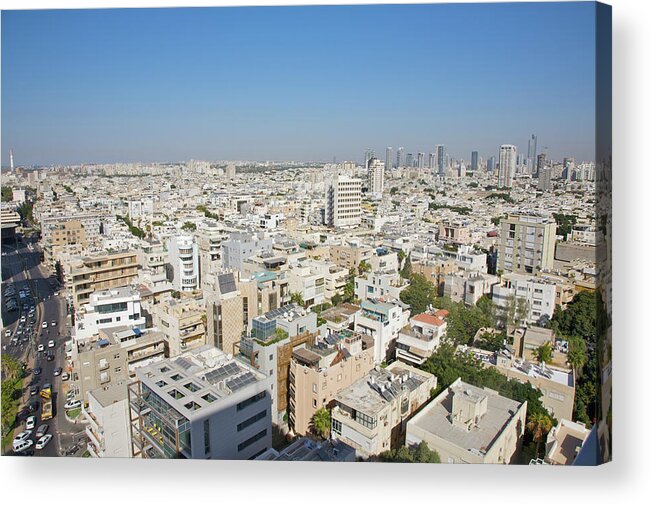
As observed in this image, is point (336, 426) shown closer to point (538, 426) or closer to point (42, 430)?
point (538, 426)

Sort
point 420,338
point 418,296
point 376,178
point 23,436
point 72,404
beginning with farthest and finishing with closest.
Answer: point 376,178 < point 418,296 < point 420,338 < point 72,404 < point 23,436

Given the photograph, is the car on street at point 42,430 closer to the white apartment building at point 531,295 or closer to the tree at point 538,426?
the tree at point 538,426

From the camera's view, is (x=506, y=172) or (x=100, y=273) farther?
(x=506, y=172)

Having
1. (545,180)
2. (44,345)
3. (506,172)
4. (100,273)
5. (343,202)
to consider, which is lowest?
(44,345)

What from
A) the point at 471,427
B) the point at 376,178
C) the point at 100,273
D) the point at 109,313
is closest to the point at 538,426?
the point at 471,427

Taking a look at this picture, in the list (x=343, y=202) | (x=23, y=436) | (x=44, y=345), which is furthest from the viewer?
(x=343, y=202)

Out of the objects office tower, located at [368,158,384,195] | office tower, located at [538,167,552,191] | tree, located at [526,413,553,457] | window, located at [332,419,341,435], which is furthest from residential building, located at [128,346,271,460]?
office tower, located at [368,158,384,195]

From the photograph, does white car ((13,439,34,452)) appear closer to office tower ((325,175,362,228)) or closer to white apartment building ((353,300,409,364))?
white apartment building ((353,300,409,364))
